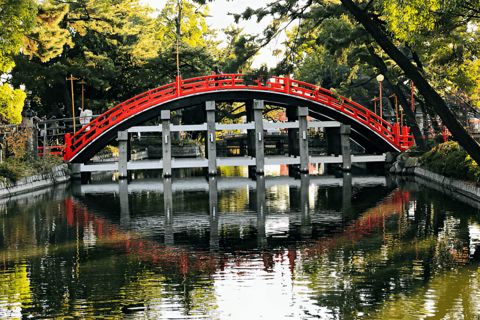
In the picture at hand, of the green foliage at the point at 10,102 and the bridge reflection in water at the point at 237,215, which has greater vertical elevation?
the green foliage at the point at 10,102

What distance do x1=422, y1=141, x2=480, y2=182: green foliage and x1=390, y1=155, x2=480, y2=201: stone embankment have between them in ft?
0.76

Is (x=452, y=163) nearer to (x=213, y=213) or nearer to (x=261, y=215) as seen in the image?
(x=261, y=215)

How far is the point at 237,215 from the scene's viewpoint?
15.9 metres

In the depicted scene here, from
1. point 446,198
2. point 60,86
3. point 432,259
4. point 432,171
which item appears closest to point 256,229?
point 432,259

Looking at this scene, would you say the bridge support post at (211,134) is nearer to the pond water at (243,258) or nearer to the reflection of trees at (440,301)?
the pond water at (243,258)

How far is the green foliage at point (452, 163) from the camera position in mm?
18602

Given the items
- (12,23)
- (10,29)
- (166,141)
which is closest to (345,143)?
(166,141)

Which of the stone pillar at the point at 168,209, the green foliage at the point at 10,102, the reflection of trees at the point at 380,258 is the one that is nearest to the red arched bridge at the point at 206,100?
the stone pillar at the point at 168,209

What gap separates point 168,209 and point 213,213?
1922 millimetres

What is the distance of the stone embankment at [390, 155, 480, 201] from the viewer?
59.1 feet

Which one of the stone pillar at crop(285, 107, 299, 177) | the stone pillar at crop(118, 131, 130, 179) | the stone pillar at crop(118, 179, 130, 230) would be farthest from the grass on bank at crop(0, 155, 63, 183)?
the stone pillar at crop(285, 107, 299, 177)

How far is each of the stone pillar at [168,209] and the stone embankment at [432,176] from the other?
1022cm

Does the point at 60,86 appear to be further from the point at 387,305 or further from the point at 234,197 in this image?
the point at 387,305

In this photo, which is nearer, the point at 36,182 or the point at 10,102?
the point at 10,102
